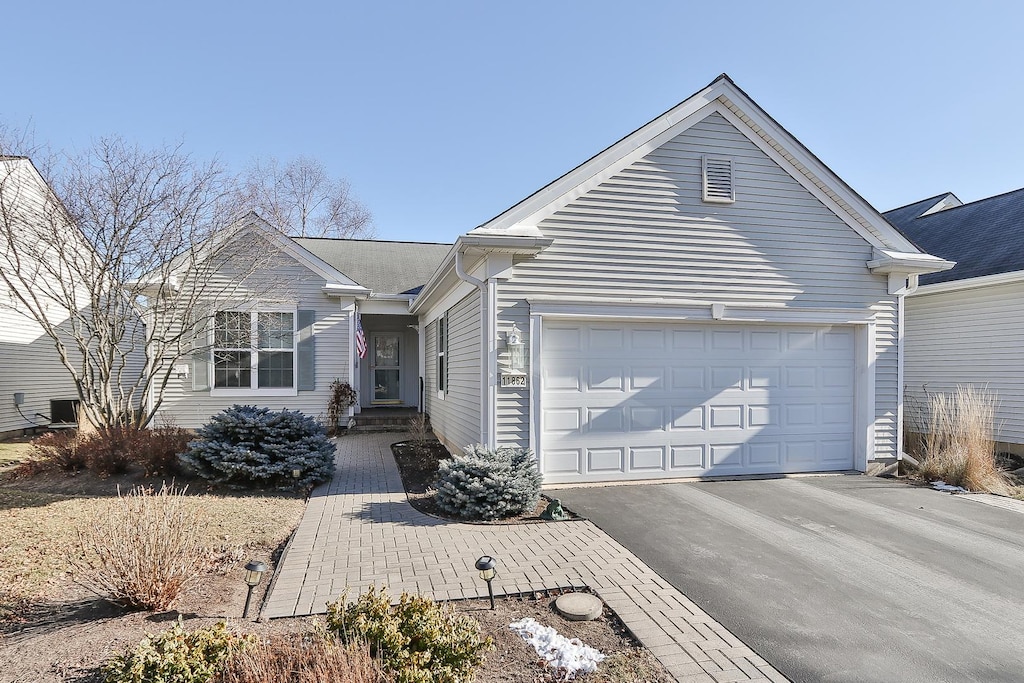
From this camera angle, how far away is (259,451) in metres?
7.16

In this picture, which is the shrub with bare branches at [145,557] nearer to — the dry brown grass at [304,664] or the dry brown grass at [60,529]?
the dry brown grass at [60,529]

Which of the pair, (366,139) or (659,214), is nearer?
(659,214)

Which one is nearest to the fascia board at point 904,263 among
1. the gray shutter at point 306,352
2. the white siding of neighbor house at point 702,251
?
the white siding of neighbor house at point 702,251

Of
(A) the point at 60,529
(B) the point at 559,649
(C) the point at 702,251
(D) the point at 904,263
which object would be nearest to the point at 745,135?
(C) the point at 702,251

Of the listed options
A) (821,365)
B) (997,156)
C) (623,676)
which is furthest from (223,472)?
(997,156)

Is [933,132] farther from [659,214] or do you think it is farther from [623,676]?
[623,676]

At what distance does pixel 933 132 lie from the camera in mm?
9953

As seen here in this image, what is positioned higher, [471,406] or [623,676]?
[471,406]

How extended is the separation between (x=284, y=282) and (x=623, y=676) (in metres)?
11.4

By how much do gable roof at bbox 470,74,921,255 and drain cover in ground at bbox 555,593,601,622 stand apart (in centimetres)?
441

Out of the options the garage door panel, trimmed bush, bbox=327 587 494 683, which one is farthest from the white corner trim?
trimmed bush, bbox=327 587 494 683

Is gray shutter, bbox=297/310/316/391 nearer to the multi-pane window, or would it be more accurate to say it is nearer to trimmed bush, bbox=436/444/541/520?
the multi-pane window

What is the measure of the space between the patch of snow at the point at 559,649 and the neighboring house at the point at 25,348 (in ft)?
33.9

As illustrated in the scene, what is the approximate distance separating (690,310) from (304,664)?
6504 millimetres
